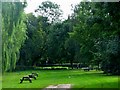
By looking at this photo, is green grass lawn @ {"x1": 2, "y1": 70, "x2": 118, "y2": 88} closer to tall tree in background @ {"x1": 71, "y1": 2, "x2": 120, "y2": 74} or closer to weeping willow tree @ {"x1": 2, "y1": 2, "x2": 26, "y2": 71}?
tall tree in background @ {"x1": 71, "y1": 2, "x2": 120, "y2": 74}

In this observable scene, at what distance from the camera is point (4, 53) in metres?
21.1

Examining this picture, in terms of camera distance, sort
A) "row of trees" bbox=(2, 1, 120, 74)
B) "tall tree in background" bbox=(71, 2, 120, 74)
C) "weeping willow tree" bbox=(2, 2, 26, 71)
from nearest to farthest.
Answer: "tall tree in background" bbox=(71, 2, 120, 74) < "row of trees" bbox=(2, 1, 120, 74) < "weeping willow tree" bbox=(2, 2, 26, 71)

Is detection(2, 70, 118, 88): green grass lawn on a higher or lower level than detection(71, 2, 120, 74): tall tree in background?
lower

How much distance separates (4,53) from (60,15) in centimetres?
4061

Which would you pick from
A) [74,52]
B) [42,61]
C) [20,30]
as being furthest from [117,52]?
[42,61]

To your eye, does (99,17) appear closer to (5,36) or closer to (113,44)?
(5,36)

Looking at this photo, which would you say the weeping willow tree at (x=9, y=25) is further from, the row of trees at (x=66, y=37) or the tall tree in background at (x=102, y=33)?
the tall tree in background at (x=102, y=33)

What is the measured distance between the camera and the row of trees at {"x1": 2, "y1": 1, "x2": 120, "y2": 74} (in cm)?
1704

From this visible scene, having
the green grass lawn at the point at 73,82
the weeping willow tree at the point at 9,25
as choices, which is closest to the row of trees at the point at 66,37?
the weeping willow tree at the point at 9,25

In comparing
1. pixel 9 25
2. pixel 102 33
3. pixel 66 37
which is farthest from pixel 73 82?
pixel 66 37

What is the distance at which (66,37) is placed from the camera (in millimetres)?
53125

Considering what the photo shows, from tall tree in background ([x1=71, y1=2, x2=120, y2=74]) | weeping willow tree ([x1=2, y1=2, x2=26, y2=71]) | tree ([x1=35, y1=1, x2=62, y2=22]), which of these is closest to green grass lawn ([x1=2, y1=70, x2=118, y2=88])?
tall tree in background ([x1=71, y1=2, x2=120, y2=74])

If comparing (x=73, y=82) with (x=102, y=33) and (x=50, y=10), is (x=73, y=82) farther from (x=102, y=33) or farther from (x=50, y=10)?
(x=50, y=10)

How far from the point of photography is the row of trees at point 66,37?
1704 cm
